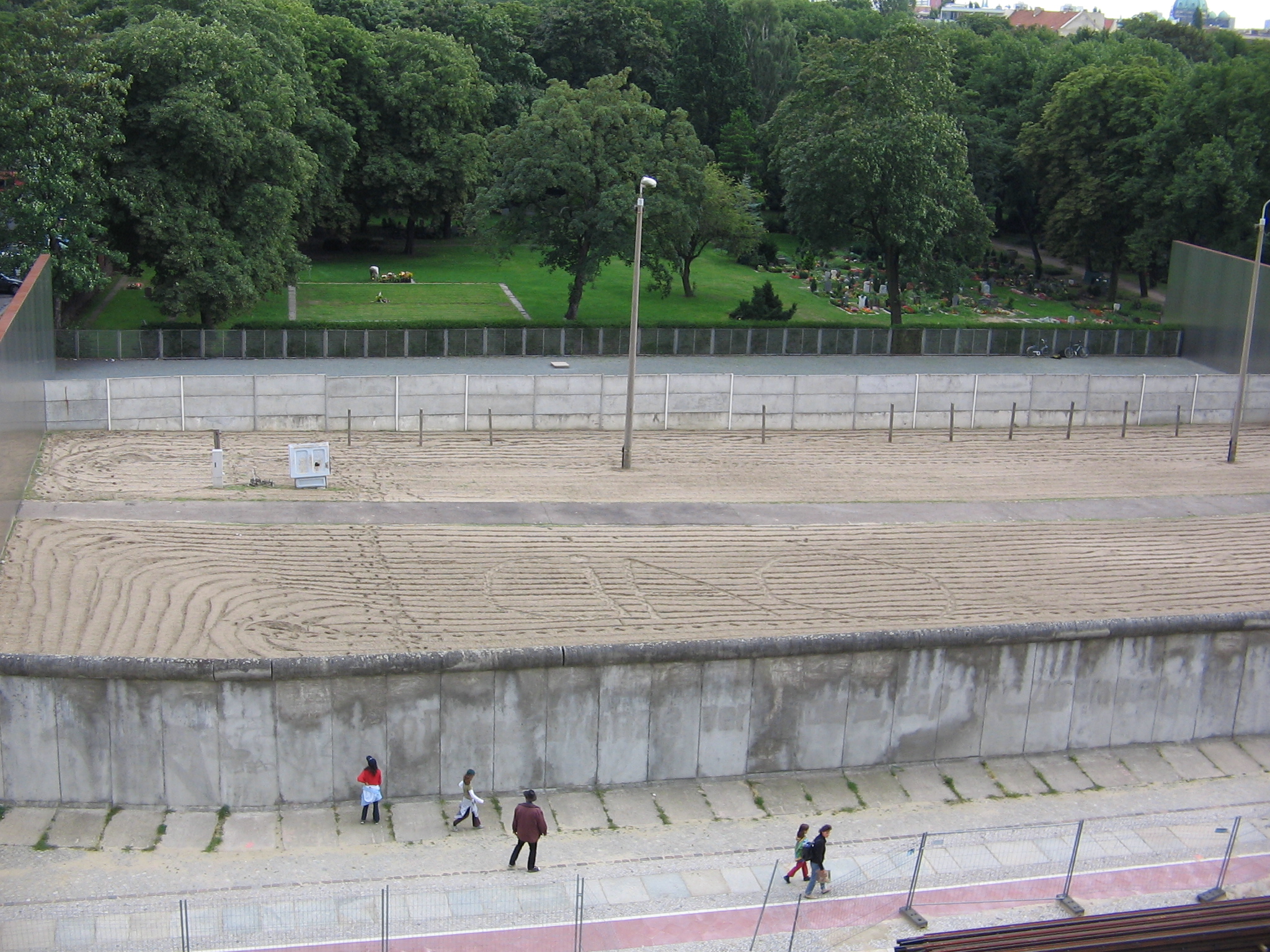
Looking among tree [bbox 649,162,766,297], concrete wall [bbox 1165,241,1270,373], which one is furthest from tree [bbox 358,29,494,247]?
concrete wall [bbox 1165,241,1270,373]

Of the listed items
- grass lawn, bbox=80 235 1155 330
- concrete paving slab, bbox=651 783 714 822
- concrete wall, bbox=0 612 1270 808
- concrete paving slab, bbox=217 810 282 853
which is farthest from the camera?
grass lawn, bbox=80 235 1155 330

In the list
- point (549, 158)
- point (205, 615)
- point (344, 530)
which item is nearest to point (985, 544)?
point (344, 530)

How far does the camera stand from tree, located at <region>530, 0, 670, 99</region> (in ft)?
270

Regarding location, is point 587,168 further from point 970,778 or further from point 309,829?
point 309,829

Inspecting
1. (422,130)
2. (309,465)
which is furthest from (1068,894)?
(422,130)

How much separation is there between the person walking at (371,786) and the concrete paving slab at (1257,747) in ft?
45.2

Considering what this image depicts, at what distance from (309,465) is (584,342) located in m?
18.5

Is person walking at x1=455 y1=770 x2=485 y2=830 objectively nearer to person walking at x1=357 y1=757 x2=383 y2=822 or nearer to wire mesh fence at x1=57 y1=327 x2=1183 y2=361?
person walking at x1=357 y1=757 x2=383 y2=822

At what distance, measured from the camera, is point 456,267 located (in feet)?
213

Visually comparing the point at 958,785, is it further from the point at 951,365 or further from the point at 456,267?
the point at 456,267

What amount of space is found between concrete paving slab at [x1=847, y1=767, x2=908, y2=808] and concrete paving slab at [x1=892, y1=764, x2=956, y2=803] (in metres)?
0.12

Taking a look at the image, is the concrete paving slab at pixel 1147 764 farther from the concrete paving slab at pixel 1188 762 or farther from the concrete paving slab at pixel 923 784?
the concrete paving slab at pixel 923 784

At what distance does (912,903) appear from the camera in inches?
637

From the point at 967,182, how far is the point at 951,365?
27.6ft
